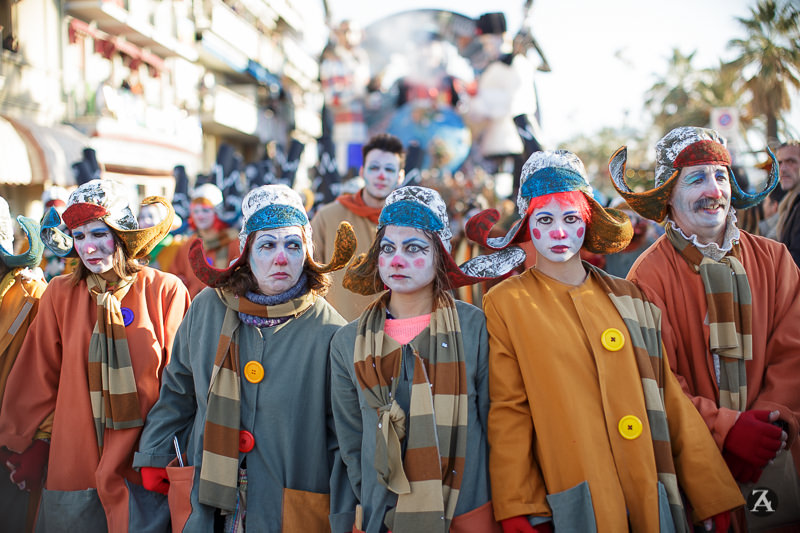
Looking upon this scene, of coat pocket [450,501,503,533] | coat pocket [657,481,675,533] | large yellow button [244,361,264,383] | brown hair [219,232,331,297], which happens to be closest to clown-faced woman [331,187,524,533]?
coat pocket [450,501,503,533]

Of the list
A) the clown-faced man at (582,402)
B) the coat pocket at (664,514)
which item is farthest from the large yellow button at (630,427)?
the coat pocket at (664,514)

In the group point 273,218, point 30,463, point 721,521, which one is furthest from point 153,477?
point 721,521

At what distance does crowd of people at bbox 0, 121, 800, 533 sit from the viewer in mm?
2539

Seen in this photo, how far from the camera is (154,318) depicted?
3471 millimetres

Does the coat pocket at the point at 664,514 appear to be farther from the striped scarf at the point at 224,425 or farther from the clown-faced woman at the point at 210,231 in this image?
the clown-faced woman at the point at 210,231

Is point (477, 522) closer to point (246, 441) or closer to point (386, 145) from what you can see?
point (246, 441)

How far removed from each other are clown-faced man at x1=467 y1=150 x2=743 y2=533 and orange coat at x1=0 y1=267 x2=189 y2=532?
1775 mm

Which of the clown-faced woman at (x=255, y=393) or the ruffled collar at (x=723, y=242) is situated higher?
the ruffled collar at (x=723, y=242)

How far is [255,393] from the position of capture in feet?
9.47

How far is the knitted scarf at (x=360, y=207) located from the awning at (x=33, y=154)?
10350 millimetres

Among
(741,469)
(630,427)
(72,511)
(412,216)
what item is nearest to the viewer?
(630,427)

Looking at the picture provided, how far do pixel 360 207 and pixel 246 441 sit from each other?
266 cm

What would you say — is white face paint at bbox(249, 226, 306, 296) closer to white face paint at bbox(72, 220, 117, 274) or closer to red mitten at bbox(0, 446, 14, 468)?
white face paint at bbox(72, 220, 117, 274)

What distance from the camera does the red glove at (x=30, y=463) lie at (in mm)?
3385
